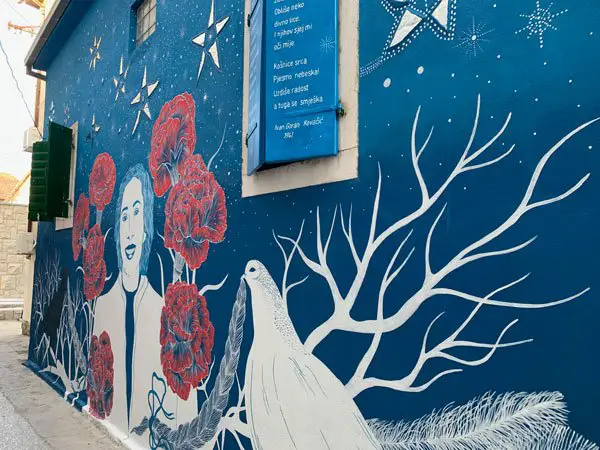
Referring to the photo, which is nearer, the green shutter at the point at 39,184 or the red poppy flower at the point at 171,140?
the red poppy flower at the point at 171,140

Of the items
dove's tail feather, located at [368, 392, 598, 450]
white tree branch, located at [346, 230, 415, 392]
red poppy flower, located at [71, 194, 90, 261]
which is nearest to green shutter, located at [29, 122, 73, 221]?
red poppy flower, located at [71, 194, 90, 261]

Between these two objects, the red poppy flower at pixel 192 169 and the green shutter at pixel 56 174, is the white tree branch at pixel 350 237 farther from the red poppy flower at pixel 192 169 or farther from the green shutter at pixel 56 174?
the green shutter at pixel 56 174

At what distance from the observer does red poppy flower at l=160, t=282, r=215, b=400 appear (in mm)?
4270

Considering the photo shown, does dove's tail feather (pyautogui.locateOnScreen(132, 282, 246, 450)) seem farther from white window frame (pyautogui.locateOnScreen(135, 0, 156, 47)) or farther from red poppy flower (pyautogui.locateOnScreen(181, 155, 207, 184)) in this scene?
white window frame (pyautogui.locateOnScreen(135, 0, 156, 47))

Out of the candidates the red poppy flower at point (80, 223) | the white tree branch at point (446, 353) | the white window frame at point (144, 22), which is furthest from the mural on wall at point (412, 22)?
the red poppy flower at point (80, 223)

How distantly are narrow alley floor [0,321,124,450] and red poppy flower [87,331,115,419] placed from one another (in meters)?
0.20

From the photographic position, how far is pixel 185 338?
14.9 feet

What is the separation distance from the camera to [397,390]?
2.61 m

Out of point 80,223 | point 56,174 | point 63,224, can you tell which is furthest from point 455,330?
point 63,224

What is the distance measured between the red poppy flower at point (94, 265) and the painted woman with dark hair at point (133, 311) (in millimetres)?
424

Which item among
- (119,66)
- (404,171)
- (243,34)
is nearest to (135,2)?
(119,66)

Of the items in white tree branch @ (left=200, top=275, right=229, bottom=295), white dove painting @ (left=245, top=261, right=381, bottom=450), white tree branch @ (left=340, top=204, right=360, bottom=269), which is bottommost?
white dove painting @ (left=245, top=261, right=381, bottom=450)

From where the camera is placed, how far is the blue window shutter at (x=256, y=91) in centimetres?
345

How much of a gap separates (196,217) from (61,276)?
4904 millimetres
